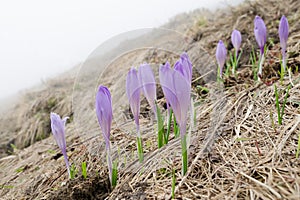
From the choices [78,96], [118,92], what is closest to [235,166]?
[118,92]

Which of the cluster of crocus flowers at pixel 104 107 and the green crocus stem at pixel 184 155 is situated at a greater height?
the cluster of crocus flowers at pixel 104 107

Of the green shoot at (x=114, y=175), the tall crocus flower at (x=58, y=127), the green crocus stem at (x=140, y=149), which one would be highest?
the tall crocus flower at (x=58, y=127)

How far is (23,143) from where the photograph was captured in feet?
12.3

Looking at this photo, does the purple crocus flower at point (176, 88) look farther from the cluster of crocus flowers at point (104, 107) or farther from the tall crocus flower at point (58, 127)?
the tall crocus flower at point (58, 127)

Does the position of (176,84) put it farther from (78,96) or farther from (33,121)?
(33,121)

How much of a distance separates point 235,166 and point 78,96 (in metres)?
2.75

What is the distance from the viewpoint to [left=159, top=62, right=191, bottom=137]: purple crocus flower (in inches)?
43.9

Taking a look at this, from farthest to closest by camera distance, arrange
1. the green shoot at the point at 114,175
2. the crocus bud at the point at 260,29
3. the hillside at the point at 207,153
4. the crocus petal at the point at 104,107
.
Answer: the crocus bud at the point at 260,29, the green shoot at the point at 114,175, the crocus petal at the point at 104,107, the hillside at the point at 207,153

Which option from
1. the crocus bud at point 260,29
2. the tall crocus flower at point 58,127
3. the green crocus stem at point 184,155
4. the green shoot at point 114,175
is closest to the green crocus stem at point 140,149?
the green shoot at point 114,175

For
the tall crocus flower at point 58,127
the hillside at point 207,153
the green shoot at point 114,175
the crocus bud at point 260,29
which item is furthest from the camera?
the crocus bud at point 260,29

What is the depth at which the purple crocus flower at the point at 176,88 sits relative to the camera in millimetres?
1114

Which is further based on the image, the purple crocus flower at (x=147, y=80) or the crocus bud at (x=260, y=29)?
the crocus bud at (x=260, y=29)

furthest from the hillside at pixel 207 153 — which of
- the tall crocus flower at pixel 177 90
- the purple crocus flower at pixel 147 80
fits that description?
the purple crocus flower at pixel 147 80

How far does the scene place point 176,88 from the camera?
1.13 meters
